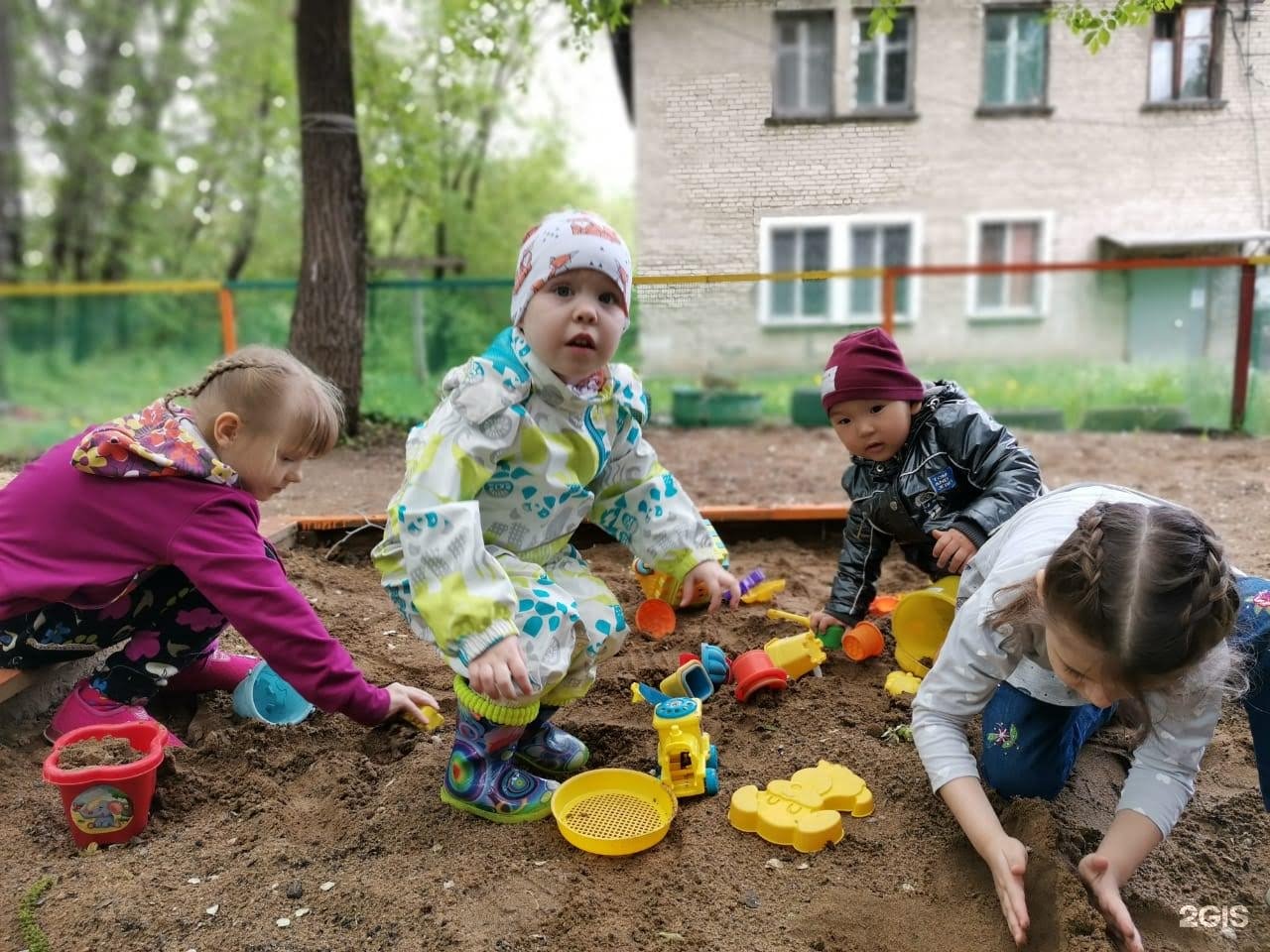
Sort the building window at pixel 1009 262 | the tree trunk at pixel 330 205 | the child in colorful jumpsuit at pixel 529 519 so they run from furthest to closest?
1. the tree trunk at pixel 330 205
2. the building window at pixel 1009 262
3. the child in colorful jumpsuit at pixel 529 519

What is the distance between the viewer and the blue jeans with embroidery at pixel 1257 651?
160cm

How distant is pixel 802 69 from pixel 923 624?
1615 millimetres

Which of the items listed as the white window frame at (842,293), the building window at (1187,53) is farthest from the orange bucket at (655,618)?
the building window at (1187,53)

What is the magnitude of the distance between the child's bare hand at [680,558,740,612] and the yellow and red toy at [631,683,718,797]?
0.23 meters

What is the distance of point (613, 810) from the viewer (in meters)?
1.77

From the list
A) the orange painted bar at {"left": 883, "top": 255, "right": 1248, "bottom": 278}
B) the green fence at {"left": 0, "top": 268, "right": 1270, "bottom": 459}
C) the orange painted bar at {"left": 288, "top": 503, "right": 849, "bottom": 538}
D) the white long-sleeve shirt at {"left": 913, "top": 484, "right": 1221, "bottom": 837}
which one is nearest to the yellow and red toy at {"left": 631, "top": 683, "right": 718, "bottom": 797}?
the white long-sleeve shirt at {"left": 913, "top": 484, "right": 1221, "bottom": 837}

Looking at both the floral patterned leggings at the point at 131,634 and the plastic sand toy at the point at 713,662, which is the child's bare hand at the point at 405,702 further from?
the plastic sand toy at the point at 713,662

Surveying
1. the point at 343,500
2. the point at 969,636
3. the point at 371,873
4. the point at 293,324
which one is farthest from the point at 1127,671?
the point at 293,324

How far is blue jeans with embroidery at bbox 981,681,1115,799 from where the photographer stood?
1.74 m

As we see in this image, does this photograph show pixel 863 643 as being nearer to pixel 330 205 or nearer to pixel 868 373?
→ pixel 868 373

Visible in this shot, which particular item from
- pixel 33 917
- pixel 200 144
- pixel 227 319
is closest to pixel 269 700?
pixel 33 917

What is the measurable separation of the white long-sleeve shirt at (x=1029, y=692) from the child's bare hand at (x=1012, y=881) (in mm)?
130

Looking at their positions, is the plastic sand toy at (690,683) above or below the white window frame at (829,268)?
below

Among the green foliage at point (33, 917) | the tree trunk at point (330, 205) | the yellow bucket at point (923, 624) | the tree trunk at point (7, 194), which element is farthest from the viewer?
the tree trunk at point (7, 194)
